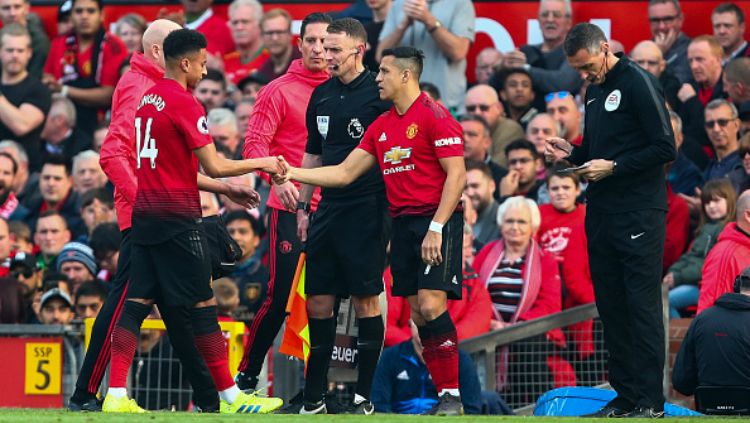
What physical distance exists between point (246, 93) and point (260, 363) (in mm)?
6304

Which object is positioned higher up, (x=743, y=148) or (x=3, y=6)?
(x=3, y=6)

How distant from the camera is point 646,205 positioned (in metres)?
10.4

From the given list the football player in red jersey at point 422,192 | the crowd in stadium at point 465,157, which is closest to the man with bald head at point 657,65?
the crowd in stadium at point 465,157

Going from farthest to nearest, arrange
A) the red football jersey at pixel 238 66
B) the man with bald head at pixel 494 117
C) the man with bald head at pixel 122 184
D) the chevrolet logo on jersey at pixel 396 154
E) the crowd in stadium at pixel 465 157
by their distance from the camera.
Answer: the red football jersey at pixel 238 66, the man with bald head at pixel 494 117, the crowd in stadium at pixel 465 157, the man with bald head at pixel 122 184, the chevrolet logo on jersey at pixel 396 154

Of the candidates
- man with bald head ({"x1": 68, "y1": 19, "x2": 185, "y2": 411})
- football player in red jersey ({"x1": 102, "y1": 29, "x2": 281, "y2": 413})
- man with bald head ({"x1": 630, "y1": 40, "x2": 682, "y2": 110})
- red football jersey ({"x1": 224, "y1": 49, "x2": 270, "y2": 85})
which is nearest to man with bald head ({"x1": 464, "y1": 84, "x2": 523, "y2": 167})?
man with bald head ({"x1": 630, "y1": 40, "x2": 682, "y2": 110})

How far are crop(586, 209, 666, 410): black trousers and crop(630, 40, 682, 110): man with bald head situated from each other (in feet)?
16.2

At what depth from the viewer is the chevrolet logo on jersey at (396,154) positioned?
34.6ft

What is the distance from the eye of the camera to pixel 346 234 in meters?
10.8

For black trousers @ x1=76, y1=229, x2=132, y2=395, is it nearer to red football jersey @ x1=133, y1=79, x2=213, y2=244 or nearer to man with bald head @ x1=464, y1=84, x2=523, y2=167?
red football jersey @ x1=133, y1=79, x2=213, y2=244

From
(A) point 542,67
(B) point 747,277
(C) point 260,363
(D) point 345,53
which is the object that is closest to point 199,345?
(C) point 260,363

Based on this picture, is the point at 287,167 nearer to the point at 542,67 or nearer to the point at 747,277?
the point at 747,277

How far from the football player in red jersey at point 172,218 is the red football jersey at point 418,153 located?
3.05ft

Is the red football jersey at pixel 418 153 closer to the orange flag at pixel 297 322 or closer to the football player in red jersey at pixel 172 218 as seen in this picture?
the football player in red jersey at pixel 172 218

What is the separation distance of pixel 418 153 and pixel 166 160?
5.17ft
